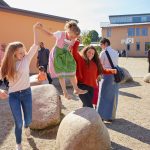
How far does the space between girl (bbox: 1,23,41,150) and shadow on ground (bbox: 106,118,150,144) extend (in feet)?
8.21

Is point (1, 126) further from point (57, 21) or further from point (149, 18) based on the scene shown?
point (149, 18)

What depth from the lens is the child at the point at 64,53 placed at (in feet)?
18.6

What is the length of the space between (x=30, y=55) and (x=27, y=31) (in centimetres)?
1433

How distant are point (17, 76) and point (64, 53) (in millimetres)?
844

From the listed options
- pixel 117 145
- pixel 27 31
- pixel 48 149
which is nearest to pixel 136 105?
pixel 117 145

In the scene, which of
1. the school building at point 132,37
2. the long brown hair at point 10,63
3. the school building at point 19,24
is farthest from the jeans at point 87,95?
the school building at point 132,37

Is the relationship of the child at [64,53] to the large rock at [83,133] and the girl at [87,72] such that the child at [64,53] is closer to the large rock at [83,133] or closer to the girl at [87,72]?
the girl at [87,72]

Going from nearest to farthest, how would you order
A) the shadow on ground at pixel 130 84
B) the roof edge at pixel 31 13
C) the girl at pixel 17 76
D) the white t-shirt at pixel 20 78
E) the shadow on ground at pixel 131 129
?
the girl at pixel 17 76 < the white t-shirt at pixel 20 78 < the shadow on ground at pixel 131 129 < the shadow on ground at pixel 130 84 < the roof edge at pixel 31 13

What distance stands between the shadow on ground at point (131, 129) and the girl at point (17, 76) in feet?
8.21

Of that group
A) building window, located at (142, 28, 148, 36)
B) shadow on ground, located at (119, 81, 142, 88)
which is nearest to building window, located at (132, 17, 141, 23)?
building window, located at (142, 28, 148, 36)

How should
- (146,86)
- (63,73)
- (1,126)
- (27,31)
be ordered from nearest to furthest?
(63,73)
(1,126)
(146,86)
(27,31)

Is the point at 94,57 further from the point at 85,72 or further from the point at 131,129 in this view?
the point at 131,129

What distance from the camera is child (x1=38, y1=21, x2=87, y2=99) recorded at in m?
5.68

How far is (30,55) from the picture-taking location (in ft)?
19.8
